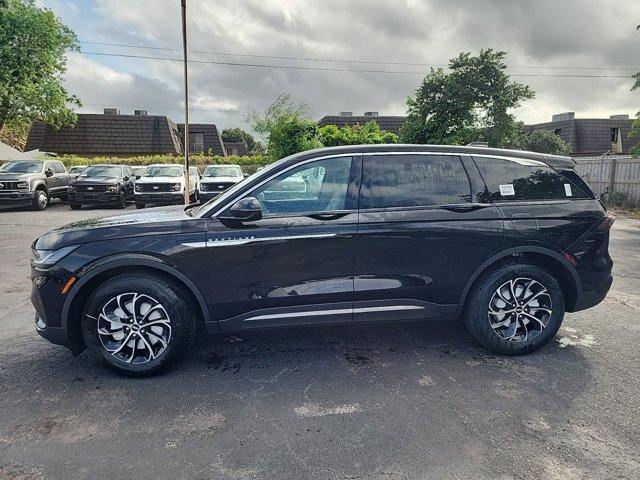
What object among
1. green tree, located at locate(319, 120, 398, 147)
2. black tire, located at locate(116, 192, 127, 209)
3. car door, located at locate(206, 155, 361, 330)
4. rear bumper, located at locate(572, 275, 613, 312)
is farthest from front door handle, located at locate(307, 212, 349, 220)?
green tree, located at locate(319, 120, 398, 147)

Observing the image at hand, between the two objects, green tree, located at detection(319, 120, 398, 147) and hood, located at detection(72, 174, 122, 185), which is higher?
green tree, located at detection(319, 120, 398, 147)

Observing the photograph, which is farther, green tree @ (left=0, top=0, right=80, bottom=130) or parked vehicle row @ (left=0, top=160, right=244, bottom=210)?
green tree @ (left=0, top=0, right=80, bottom=130)

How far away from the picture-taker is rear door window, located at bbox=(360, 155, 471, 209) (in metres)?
3.41

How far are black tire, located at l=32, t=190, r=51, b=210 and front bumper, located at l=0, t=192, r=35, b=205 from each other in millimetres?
256

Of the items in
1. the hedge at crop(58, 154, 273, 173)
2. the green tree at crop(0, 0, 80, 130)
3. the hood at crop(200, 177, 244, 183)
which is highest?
the green tree at crop(0, 0, 80, 130)

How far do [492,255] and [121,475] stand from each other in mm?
3047

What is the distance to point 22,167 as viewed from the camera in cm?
1574

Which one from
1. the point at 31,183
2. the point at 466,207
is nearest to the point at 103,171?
the point at 31,183

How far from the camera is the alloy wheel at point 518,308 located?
3572 mm

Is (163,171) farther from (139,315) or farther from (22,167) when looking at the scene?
(139,315)

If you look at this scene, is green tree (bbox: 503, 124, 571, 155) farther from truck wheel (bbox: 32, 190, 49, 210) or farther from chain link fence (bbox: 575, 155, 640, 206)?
truck wheel (bbox: 32, 190, 49, 210)

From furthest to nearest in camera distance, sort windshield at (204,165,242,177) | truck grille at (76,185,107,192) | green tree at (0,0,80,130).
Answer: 1. green tree at (0,0,80,130)
2. windshield at (204,165,242,177)
3. truck grille at (76,185,107,192)

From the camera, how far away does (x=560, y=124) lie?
128ft

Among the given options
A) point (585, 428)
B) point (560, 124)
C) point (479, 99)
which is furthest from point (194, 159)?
point (560, 124)
